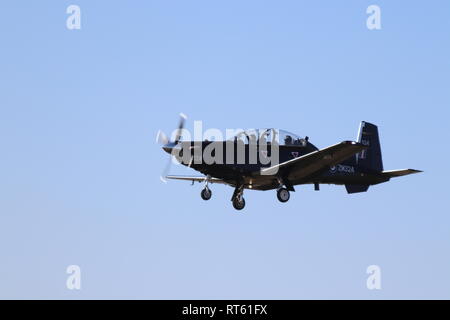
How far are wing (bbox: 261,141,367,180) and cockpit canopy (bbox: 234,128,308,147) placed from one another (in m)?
0.85

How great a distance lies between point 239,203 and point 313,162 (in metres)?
3.19

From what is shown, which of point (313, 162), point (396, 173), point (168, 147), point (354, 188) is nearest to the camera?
point (168, 147)

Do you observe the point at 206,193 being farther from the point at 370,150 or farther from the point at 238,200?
the point at 370,150

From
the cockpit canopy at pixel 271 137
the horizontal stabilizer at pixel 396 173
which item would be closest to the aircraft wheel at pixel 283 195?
the cockpit canopy at pixel 271 137

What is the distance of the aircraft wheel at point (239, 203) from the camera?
3506cm

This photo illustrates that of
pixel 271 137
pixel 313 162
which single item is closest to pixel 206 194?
pixel 271 137

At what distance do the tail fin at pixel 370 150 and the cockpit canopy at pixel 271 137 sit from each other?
3307 mm

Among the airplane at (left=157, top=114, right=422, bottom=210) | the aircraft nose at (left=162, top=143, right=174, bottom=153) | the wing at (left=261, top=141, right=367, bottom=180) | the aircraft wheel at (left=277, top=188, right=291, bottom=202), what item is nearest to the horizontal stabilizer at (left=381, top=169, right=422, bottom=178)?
the airplane at (left=157, top=114, right=422, bottom=210)

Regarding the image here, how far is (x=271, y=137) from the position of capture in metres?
34.0

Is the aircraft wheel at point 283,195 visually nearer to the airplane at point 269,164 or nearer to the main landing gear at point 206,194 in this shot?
the airplane at point 269,164
